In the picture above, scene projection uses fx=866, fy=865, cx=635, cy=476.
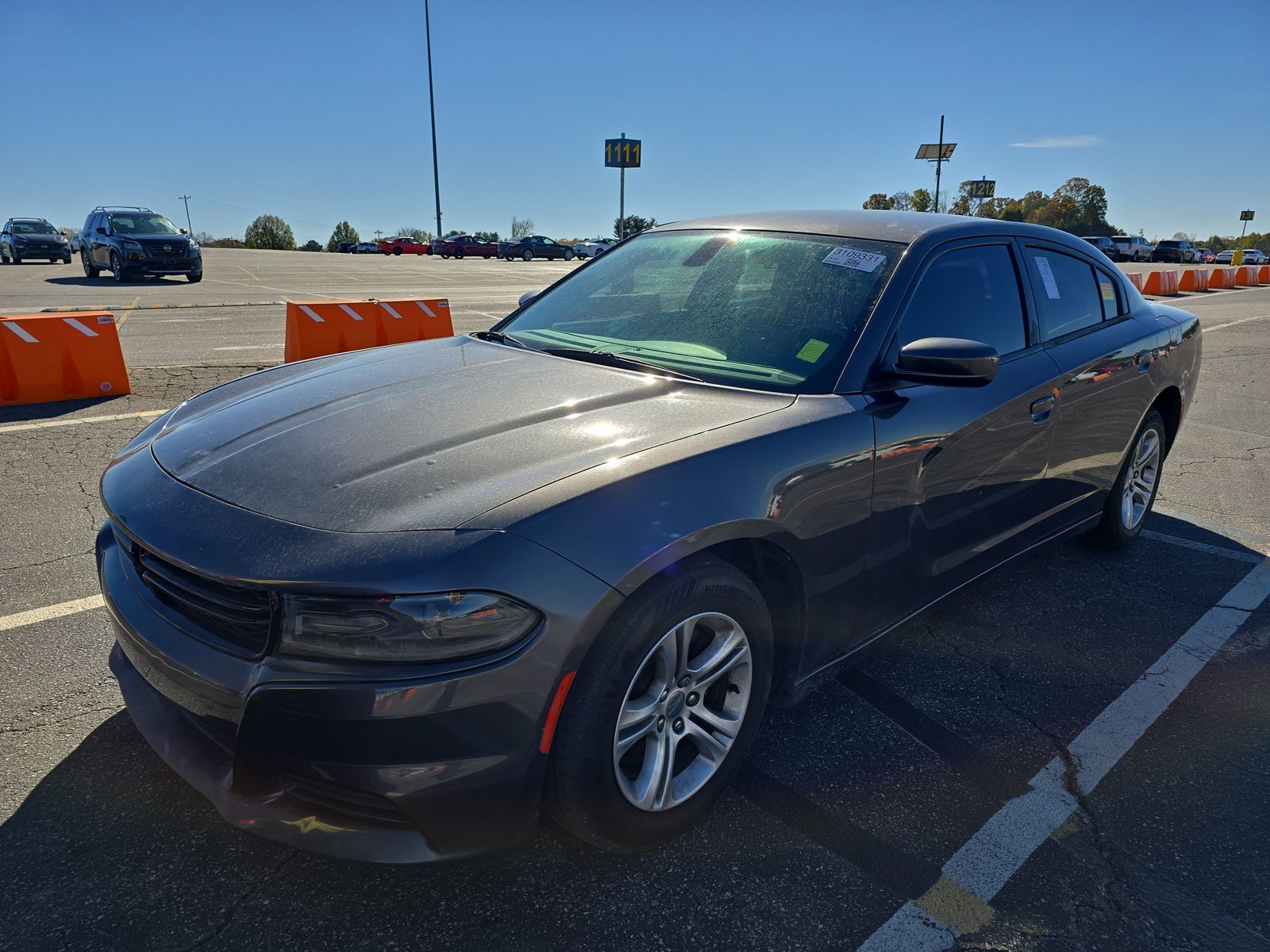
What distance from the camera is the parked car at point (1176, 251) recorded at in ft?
205

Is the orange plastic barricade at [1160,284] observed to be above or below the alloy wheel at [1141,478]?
above

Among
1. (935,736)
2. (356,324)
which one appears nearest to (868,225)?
(935,736)

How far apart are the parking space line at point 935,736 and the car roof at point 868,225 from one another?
5.20 ft

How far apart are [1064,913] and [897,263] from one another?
1.97 m

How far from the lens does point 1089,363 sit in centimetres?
362

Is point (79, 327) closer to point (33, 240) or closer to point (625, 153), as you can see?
point (33, 240)

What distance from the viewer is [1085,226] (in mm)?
88750

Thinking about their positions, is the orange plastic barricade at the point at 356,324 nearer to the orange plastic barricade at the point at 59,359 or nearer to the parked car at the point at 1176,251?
the orange plastic barricade at the point at 59,359

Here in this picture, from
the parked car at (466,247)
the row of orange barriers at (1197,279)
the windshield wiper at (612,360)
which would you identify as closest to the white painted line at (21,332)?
the windshield wiper at (612,360)

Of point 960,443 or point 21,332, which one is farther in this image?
point 21,332

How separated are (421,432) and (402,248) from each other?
71.9 meters

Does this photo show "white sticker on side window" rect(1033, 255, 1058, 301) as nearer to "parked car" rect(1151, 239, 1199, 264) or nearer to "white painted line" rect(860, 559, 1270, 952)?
"white painted line" rect(860, 559, 1270, 952)

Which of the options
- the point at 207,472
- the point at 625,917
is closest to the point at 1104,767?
the point at 625,917

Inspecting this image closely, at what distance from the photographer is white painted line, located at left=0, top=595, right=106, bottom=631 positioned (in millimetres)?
3320
